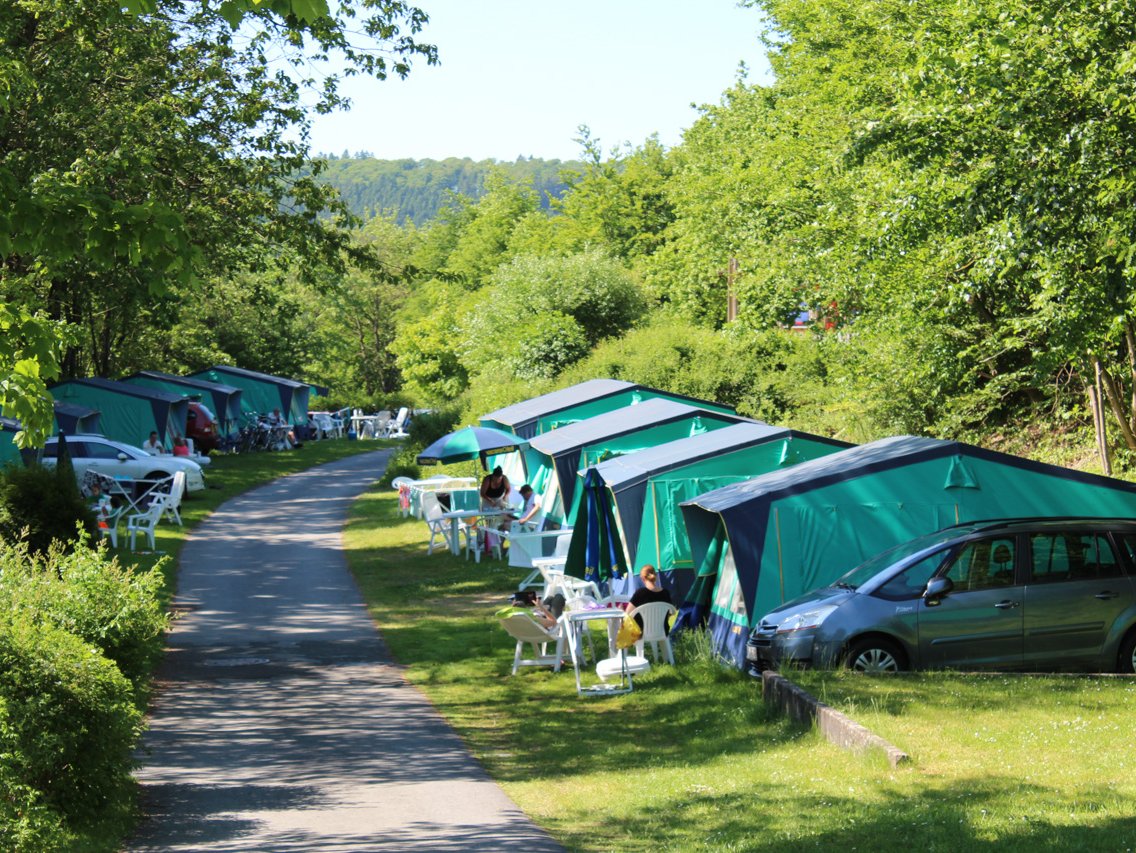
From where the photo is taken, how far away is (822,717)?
9.31 metres

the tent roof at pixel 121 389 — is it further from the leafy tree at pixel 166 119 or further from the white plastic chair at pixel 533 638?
the white plastic chair at pixel 533 638

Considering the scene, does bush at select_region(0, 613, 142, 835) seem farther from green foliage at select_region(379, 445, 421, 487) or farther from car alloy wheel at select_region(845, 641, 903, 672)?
green foliage at select_region(379, 445, 421, 487)

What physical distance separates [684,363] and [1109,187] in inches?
838

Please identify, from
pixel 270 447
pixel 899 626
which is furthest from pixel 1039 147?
pixel 270 447

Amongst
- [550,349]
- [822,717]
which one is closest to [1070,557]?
[822,717]

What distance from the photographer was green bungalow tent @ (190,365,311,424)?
47.5 metres

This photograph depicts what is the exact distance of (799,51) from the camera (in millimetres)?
31953

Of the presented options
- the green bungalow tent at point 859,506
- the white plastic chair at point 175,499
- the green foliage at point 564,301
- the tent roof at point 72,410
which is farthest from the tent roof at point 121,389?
the green bungalow tent at point 859,506

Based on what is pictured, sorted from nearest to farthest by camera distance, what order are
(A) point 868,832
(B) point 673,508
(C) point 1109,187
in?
(A) point 868,832, (C) point 1109,187, (B) point 673,508

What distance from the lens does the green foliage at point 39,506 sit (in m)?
15.4

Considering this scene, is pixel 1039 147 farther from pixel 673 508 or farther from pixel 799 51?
pixel 799 51

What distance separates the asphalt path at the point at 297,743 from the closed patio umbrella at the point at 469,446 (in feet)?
9.47

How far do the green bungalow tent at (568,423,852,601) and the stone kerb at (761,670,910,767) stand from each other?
12.4ft

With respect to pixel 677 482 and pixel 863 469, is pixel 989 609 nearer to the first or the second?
pixel 863 469
